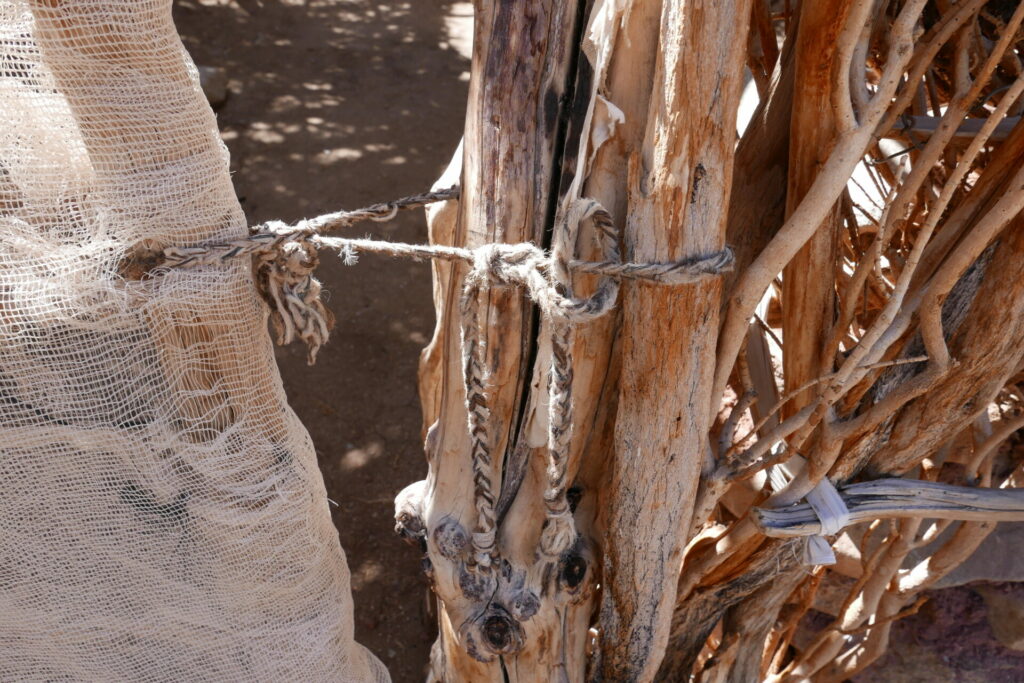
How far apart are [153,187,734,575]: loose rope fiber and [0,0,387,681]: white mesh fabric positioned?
5 cm

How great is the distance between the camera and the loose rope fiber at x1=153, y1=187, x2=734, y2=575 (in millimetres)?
987

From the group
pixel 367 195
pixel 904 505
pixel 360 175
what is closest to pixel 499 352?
pixel 904 505

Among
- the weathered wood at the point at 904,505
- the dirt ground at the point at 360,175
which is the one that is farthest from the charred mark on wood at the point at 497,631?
the dirt ground at the point at 360,175

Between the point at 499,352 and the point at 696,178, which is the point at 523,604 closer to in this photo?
the point at 499,352

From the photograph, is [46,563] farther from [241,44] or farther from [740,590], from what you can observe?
[241,44]

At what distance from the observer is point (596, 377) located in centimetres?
119

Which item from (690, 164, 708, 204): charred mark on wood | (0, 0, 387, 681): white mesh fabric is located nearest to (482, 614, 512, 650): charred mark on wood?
(0, 0, 387, 681): white mesh fabric

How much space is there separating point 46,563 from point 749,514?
107cm

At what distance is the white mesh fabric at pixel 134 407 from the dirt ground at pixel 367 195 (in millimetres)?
1173

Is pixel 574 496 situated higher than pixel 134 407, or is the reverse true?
pixel 134 407

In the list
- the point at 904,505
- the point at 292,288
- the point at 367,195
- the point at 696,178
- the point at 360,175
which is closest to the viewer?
the point at 696,178

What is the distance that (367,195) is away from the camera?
4.01 metres

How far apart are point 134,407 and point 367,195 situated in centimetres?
294

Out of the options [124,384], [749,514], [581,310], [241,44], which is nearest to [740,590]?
[749,514]
